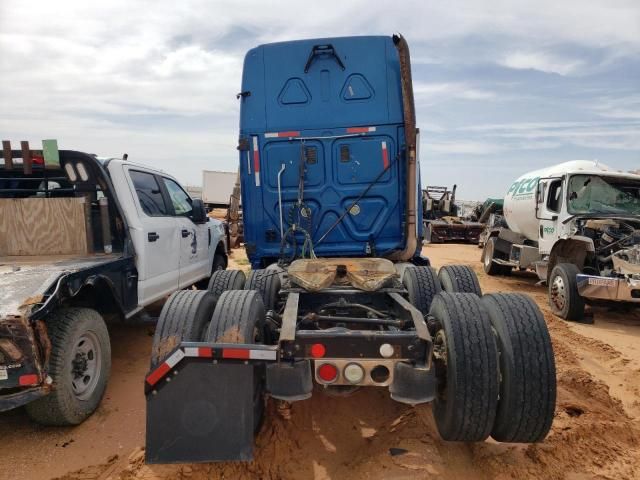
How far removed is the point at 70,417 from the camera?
345 centimetres

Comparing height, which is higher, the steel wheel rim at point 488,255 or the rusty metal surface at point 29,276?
the rusty metal surface at point 29,276

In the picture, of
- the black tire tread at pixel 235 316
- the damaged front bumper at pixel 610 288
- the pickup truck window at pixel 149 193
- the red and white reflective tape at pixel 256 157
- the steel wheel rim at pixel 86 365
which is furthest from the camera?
the damaged front bumper at pixel 610 288

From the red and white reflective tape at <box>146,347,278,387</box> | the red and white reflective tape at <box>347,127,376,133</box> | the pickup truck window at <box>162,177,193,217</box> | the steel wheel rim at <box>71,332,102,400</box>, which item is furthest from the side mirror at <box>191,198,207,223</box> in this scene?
the red and white reflective tape at <box>146,347,278,387</box>

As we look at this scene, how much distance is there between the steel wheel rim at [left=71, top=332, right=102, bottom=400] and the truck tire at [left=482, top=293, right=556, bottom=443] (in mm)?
3030

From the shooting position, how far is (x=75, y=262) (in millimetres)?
4102

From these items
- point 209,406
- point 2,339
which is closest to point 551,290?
point 209,406

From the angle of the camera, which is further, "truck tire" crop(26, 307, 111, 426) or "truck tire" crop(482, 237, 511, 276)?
"truck tire" crop(482, 237, 511, 276)

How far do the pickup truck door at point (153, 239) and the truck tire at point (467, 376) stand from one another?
321 centimetres

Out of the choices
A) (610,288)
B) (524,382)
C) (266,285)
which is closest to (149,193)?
(266,285)

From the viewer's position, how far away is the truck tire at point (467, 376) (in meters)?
2.72

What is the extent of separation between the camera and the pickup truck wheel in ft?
9.66

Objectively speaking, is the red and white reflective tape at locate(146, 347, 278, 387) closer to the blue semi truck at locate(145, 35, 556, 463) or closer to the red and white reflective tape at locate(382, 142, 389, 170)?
the blue semi truck at locate(145, 35, 556, 463)

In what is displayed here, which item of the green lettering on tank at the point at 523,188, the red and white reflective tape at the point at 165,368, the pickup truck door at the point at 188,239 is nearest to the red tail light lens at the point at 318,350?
the red and white reflective tape at the point at 165,368

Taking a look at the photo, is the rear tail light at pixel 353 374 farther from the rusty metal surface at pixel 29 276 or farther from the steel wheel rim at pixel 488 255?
the steel wheel rim at pixel 488 255
